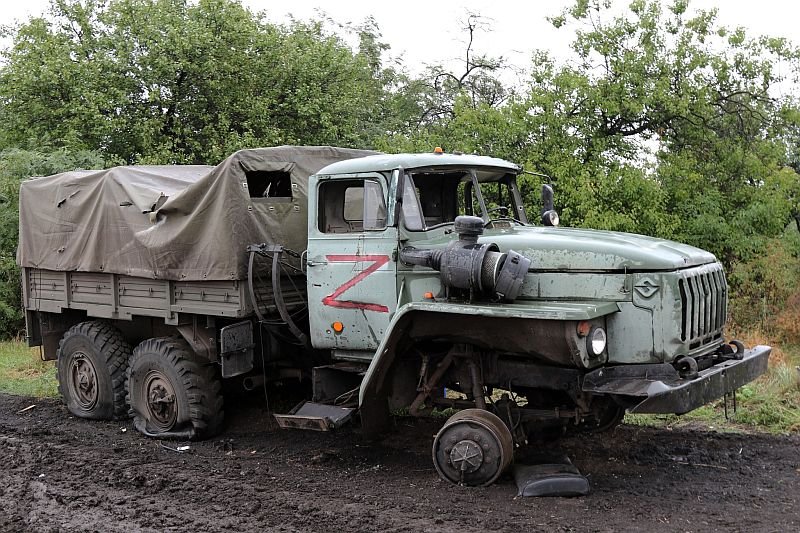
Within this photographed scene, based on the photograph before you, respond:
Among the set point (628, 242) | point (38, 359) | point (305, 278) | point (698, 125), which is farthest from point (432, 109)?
point (628, 242)

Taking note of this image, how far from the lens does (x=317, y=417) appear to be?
6312 mm

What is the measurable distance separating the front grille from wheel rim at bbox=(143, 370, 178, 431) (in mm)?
4391

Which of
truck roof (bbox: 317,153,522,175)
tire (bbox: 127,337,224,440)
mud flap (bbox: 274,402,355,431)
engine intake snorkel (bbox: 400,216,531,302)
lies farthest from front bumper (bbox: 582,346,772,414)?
tire (bbox: 127,337,224,440)

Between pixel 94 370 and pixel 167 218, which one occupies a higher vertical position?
pixel 167 218

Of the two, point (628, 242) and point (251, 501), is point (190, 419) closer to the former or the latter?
point (251, 501)

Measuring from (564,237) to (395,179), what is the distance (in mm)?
1286

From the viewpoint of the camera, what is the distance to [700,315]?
5574 millimetres

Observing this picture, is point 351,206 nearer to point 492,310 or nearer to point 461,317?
point 461,317

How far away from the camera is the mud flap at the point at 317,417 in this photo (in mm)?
6238

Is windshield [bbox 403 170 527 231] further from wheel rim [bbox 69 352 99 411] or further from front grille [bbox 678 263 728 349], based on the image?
wheel rim [bbox 69 352 99 411]

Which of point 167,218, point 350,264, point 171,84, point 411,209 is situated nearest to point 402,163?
point 411,209

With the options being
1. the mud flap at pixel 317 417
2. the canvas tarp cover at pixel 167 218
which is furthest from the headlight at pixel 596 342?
the canvas tarp cover at pixel 167 218

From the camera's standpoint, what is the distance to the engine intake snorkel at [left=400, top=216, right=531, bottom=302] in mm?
5340

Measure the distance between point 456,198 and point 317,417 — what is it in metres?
2.03
